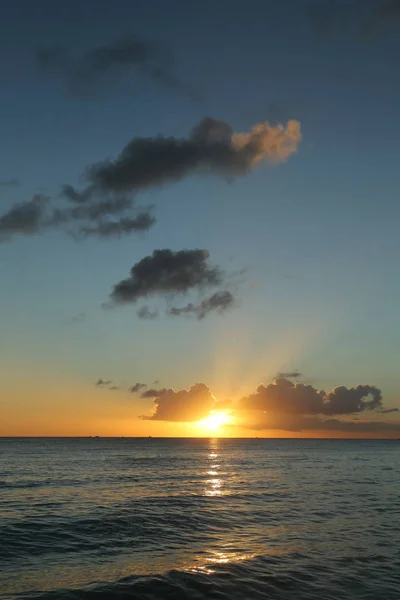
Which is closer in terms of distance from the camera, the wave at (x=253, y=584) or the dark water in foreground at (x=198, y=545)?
the wave at (x=253, y=584)

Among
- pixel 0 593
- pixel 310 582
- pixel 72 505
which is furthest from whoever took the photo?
pixel 72 505

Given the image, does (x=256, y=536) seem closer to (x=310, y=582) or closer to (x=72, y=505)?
(x=310, y=582)

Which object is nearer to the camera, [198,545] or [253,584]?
[253,584]

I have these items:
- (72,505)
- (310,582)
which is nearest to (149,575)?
(310,582)

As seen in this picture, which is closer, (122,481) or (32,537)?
(32,537)

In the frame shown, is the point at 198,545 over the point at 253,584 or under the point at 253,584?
under

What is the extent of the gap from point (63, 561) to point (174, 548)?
6952 millimetres

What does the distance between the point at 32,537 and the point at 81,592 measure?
13.3 meters

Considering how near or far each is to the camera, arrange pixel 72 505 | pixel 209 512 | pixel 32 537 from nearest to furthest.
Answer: pixel 32 537 < pixel 209 512 < pixel 72 505

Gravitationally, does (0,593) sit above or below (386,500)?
above

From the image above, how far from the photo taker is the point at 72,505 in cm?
4619

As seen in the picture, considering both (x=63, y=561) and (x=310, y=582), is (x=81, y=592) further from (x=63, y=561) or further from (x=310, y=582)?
(x=310, y=582)

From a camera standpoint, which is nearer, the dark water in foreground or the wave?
the wave

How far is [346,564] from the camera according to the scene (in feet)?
83.7
